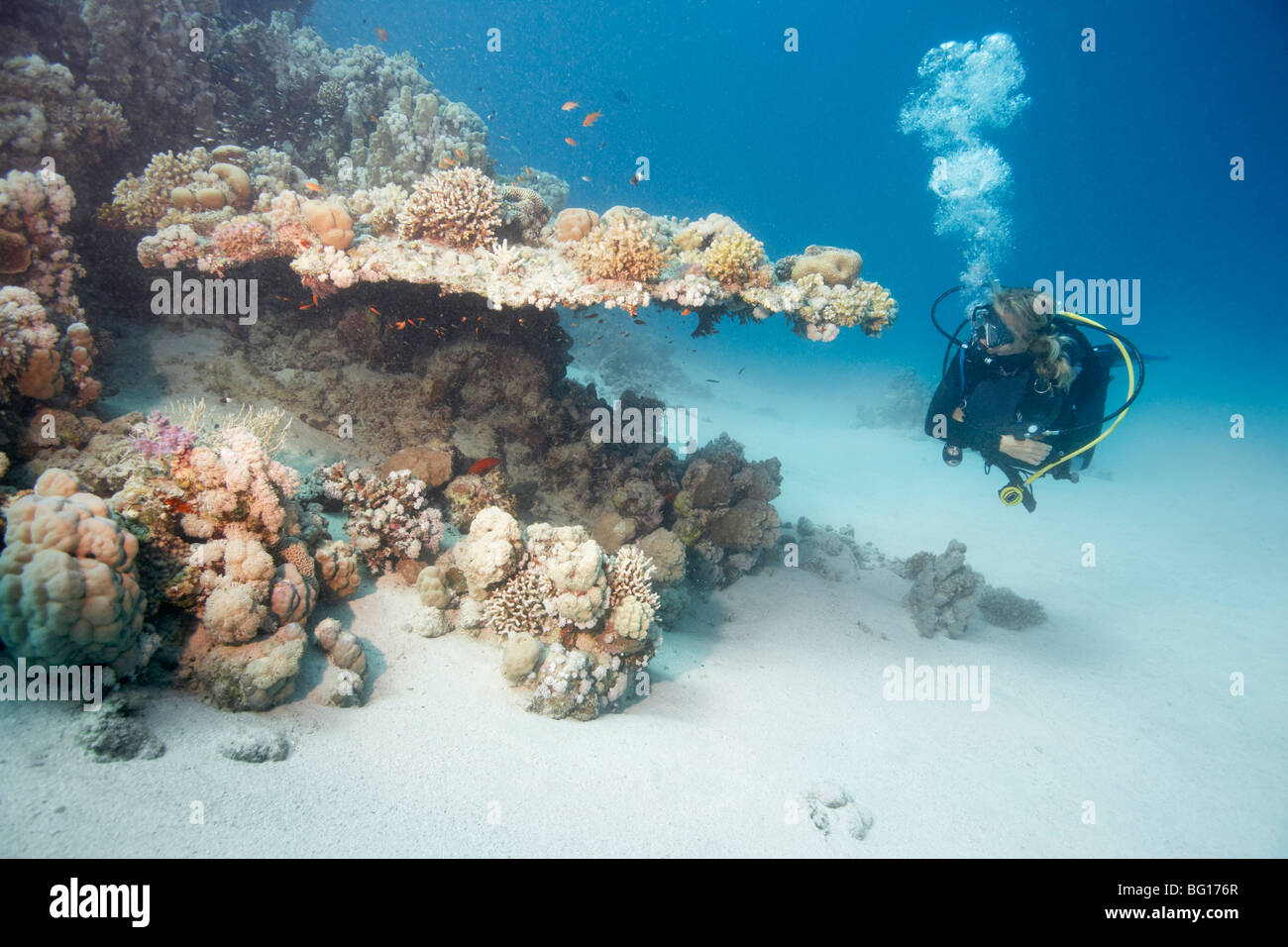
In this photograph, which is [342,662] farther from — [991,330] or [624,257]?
[991,330]

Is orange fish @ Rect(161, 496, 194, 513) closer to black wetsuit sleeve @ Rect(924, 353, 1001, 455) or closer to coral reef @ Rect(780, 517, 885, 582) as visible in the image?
black wetsuit sleeve @ Rect(924, 353, 1001, 455)

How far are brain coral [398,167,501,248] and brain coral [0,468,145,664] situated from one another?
16.4 feet

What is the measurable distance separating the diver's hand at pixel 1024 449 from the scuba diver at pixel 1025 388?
0.4 inches

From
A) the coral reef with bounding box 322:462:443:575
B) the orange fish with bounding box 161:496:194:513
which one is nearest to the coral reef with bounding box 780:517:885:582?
the coral reef with bounding box 322:462:443:575

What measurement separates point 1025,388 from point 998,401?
0.41m

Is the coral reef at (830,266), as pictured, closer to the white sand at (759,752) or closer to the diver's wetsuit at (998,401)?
the diver's wetsuit at (998,401)

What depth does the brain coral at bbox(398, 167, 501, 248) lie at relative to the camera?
22.3 feet

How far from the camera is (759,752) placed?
201 inches

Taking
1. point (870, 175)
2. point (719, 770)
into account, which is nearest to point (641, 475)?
point (719, 770)

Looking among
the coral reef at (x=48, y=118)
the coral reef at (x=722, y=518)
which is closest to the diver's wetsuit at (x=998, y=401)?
the coral reef at (x=722, y=518)

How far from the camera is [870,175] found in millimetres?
85000

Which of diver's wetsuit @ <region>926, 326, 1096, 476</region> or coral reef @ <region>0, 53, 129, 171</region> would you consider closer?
coral reef @ <region>0, 53, 129, 171</region>

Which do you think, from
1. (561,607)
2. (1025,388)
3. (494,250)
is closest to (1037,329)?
(1025,388)
